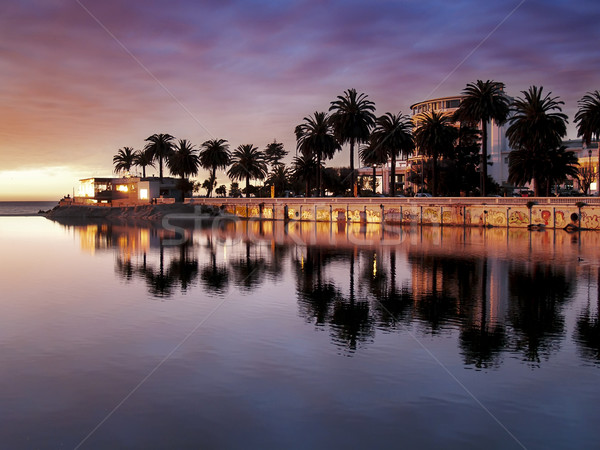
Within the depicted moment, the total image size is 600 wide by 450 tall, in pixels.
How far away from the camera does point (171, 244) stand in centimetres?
4553

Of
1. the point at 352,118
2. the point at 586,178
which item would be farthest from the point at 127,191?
the point at 586,178

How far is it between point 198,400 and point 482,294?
567 inches

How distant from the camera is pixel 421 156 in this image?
5773 inches

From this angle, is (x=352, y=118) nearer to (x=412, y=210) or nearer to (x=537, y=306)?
(x=412, y=210)

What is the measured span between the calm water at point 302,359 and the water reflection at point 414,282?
0.12 meters

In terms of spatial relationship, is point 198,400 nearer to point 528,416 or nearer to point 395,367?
point 395,367

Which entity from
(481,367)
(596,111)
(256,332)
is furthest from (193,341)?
(596,111)

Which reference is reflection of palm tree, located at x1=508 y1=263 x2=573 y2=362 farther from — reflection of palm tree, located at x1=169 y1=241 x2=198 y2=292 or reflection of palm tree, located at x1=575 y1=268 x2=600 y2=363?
reflection of palm tree, located at x1=169 y1=241 x2=198 y2=292

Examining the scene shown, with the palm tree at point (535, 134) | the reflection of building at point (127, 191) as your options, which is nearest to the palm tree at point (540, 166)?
the palm tree at point (535, 134)

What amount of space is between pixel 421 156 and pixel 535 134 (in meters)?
85.9

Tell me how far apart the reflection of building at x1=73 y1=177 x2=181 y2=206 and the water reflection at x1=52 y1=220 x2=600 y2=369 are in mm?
71913

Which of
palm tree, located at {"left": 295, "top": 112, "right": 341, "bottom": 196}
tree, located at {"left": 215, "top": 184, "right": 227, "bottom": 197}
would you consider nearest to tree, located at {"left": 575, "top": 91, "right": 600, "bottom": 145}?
palm tree, located at {"left": 295, "top": 112, "right": 341, "bottom": 196}

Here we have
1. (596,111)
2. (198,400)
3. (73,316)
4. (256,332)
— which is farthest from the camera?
(596,111)

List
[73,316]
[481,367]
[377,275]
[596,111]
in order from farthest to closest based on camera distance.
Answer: [596,111] < [377,275] < [73,316] < [481,367]
